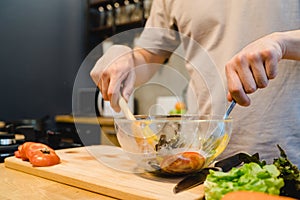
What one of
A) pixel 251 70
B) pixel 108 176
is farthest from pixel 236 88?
pixel 108 176

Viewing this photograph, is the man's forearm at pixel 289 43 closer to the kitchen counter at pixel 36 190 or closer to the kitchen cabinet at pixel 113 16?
the kitchen counter at pixel 36 190

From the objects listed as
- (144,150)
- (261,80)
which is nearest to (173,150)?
(144,150)

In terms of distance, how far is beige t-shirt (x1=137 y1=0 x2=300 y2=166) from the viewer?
2.79ft

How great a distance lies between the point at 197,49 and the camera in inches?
38.7

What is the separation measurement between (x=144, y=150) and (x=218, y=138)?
159 millimetres

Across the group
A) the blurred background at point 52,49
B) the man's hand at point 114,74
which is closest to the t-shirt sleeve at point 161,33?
the man's hand at point 114,74

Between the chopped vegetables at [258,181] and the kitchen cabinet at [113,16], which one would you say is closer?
the chopped vegetables at [258,181]

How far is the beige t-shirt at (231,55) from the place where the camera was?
0.85 m

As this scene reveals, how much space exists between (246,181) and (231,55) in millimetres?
519

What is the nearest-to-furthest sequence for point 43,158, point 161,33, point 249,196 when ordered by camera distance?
point 249,196 < point 43,158 < point 161,33

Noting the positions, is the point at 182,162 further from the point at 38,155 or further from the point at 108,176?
the point at 38,155

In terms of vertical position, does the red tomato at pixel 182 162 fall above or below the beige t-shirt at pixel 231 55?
below

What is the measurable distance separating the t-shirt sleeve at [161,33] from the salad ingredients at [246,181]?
643 mm

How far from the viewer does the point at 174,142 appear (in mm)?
651
